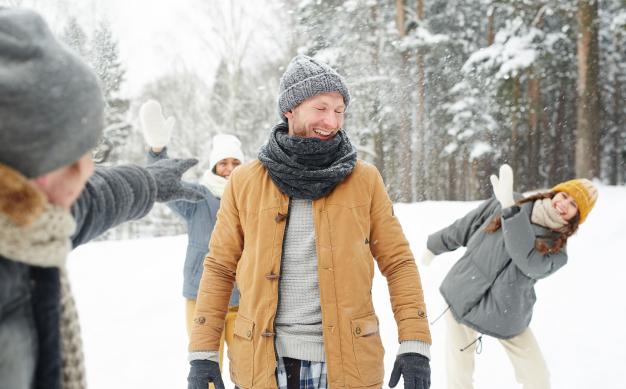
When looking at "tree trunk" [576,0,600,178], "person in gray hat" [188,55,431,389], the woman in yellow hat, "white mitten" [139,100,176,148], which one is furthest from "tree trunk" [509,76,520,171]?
A: "person in gray hat" [188,55,431,389]

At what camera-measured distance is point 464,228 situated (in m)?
3.61

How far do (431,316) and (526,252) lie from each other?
325 centimetres

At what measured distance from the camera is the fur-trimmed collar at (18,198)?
A: 2.47ft

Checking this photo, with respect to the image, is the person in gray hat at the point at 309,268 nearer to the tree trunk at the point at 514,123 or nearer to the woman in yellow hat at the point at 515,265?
the woman in yellow hat at the point at 515,265

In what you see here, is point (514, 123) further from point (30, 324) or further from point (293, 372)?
point (30, 324)

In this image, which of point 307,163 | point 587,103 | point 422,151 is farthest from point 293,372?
point 422,151

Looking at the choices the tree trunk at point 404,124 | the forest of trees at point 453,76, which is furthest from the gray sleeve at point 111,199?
the tree trunk at point 404,124

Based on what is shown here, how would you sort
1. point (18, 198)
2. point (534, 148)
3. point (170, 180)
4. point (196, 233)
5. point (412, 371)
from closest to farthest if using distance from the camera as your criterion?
point (18, 198) < point (170, 180) < point (412, 371) < point (196, 233) < point (534, 148)

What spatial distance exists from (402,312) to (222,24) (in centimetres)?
1829

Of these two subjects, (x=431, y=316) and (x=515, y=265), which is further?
(x=431, y=316)

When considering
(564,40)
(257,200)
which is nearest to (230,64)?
(564,40)

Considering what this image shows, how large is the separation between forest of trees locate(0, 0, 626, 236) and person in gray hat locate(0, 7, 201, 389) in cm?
1188

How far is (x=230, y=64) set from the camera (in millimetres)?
18484

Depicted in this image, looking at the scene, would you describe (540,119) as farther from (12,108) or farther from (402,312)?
(12,108)
